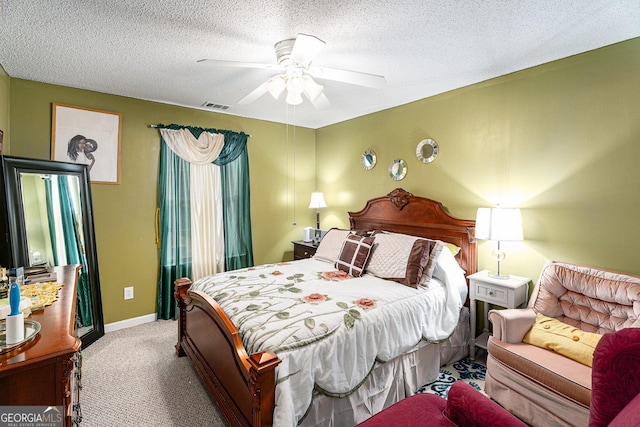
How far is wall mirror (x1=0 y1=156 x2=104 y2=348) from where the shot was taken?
2.42 metres

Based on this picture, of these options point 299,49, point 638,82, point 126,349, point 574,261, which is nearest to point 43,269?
point 126,349

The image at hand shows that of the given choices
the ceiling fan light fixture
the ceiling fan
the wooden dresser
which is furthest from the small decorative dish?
the ceiling fan light fixture

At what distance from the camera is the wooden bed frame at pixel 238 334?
4.89 ft

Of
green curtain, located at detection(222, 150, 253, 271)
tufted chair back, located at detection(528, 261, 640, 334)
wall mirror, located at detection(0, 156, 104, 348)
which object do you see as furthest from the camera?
green curtain, located at detection(222, 150, 253, 271)

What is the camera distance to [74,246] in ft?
9.52

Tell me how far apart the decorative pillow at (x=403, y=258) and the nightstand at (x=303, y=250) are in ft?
4.40

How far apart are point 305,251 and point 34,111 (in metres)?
3.26

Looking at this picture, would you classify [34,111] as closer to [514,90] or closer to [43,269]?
[43,269]

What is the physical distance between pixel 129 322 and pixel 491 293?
379cm

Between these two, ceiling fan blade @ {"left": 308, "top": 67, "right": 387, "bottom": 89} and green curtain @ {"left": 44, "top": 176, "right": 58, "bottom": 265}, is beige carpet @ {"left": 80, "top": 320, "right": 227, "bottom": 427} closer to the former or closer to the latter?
green curtain @ {"left": 44, "top": 176, "right": 58, "bottom": 265}

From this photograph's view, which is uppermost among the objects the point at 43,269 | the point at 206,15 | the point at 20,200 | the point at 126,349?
the point at 206,15

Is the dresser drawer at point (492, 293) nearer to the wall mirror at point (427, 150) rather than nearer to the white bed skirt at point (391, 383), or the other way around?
the white bed skirt at point (391, 383)

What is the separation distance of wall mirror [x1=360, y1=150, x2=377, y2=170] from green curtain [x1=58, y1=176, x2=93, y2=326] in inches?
128

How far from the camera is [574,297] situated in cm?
218
